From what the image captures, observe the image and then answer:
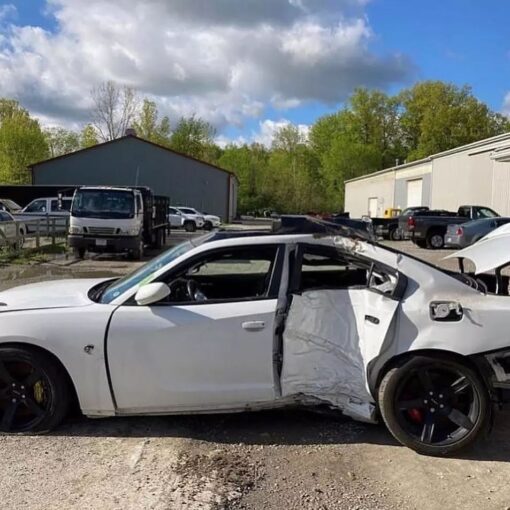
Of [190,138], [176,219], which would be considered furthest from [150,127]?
[176,219]

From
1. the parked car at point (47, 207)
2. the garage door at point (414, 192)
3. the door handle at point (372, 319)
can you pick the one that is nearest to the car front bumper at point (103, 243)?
the parked car at point (47, 207)

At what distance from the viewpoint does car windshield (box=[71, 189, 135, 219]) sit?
16.6 m

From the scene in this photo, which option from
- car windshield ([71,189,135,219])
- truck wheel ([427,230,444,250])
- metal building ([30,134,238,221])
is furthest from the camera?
metal building ([30,134,238,221])

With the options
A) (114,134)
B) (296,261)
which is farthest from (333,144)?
(296,261)

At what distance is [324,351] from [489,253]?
1693mm

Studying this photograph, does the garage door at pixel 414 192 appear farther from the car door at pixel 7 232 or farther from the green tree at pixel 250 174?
the car door at pixel 7 232

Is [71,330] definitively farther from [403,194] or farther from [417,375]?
[403,194]

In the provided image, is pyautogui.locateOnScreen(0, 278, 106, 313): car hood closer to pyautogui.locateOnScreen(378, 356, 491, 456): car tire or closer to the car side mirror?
the car side mirror

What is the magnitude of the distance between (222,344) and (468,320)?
167 cm

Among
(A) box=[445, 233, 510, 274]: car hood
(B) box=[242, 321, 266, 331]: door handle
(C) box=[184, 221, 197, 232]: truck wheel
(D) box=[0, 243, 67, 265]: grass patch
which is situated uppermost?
(C) box=[184, 221, 197, 232]: truck wheel

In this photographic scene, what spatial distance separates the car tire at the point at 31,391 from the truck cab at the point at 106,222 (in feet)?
41.5

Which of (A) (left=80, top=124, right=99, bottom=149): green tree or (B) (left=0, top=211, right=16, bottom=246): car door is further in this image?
(A) (left=80, top=124, right=99, bottom=149): green tree

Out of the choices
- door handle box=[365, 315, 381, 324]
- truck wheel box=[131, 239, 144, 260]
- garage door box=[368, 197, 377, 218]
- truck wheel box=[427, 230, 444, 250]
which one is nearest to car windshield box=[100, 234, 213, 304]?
door handle box=[365, 315, 381, 324]

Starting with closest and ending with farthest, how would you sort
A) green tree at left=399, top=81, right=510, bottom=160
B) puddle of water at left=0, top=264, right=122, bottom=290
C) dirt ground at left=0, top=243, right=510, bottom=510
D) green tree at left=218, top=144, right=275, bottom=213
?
1. dirt ground at left=0, top=243, right=510, bottom=510
2. puddle of water at left=0, top=264, right=122, bottom=290
3. green tree at left=399, top=81, right=510, bottom=160
4. green tree at left=218, top=144, right=275, bottom=213
